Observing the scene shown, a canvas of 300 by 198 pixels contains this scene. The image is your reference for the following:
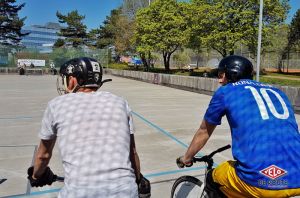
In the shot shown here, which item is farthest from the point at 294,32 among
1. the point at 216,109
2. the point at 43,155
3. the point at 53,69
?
the point at 43,155

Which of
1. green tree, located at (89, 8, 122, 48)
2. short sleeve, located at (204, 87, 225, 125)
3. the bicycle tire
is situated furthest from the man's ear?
green tree, located at (89, 8, 122, 48)

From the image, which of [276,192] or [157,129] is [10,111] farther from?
[276,192]

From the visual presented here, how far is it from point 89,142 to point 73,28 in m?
73.3

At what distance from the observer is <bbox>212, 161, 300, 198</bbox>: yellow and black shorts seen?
2318 mm

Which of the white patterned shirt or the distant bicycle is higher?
the white patterned shirt

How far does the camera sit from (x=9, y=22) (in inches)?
2525

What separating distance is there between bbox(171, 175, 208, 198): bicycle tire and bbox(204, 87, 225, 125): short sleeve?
0.85m

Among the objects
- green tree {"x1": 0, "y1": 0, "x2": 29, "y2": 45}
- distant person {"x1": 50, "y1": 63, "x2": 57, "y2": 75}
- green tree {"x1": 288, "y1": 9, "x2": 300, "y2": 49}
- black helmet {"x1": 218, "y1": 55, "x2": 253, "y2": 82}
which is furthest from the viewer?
green tree {"x1": 0, "y1": 0, "x2": 29, "y2": 45}

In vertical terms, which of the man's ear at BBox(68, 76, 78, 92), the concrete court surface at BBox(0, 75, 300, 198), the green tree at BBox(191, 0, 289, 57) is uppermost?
the green tree at BBox(191, 0, 289, 57)

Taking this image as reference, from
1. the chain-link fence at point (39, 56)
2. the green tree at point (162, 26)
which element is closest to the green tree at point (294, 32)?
the green tree at point (162, 26)

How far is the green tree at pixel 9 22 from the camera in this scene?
6317cm

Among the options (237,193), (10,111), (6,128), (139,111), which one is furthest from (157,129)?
(237,193)

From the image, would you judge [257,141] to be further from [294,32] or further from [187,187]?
[294,32]

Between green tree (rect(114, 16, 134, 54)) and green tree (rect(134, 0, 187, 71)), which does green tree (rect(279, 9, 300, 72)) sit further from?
green tree (rect(114, 16, 134, 54))
